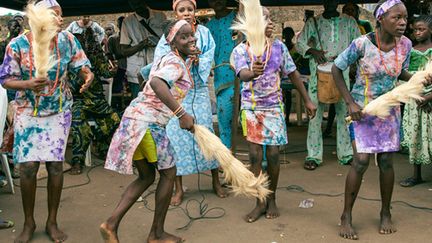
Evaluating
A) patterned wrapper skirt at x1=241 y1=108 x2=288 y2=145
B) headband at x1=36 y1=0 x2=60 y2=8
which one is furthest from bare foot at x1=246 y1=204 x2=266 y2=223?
headband at x1=36 y1=0 x2=60 y2=8

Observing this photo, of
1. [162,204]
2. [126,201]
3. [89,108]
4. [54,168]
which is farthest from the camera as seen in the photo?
[89,108]

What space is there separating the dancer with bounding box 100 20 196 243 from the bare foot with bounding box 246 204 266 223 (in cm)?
86

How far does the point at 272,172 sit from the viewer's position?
430 cm

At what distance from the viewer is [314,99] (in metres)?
6.18

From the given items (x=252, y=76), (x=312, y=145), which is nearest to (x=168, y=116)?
(x=252, y=76)

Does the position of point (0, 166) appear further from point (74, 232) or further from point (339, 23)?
point (339, 23)

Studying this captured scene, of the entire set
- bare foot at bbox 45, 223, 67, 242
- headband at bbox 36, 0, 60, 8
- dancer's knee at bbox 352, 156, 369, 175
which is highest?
headband at bbox 36, 0, 60, 8

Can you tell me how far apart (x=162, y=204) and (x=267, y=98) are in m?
1.29

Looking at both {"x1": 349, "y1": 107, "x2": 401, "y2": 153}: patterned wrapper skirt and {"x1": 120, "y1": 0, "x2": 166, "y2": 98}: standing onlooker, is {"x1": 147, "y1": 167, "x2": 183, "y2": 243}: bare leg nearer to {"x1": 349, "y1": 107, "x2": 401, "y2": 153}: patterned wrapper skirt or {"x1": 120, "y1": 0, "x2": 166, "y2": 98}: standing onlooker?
{"x1": 349, "y1": 107, "x2": 401, "y2": 153}: patterned wrapper skirt

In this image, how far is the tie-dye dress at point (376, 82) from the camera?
3.87 metres

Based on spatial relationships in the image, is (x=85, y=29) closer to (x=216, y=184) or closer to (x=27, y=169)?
(x=216, y=184)

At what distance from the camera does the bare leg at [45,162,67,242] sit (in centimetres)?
397

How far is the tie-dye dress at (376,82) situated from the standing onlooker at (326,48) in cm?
206

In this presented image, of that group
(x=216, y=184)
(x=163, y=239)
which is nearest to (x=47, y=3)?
(x=163, y=239)
